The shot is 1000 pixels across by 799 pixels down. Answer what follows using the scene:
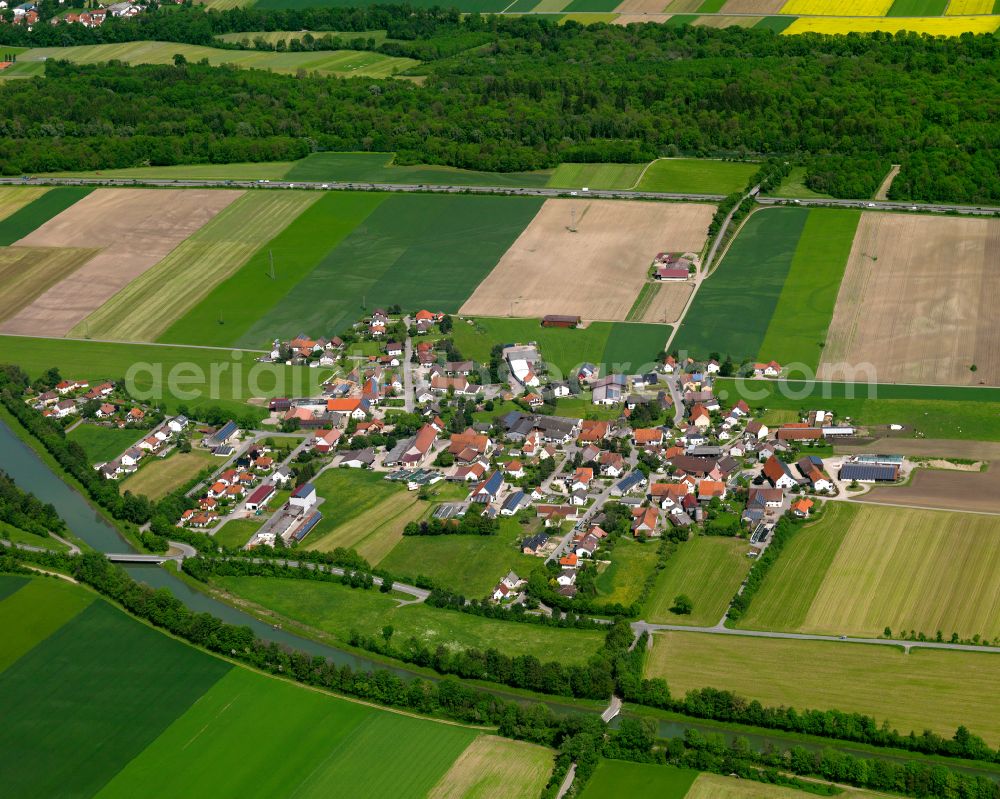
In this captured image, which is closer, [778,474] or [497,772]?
[497,772]

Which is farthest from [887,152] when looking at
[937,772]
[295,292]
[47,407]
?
[937,772]

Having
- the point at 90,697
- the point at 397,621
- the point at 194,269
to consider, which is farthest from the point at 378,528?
the point at 194,269

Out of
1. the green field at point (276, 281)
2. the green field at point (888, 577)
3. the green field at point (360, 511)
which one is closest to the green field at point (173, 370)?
the green field at point (276, 281)


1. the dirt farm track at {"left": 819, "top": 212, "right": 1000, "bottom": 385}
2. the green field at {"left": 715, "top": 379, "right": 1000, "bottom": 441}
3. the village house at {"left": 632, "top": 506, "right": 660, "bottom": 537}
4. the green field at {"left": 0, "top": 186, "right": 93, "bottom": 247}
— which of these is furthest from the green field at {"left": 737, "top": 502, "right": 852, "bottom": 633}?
the green field at {"left": 0, "top": 186, "right": 93, "bottom": 247}

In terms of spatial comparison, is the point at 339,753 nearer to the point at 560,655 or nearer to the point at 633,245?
the point at 560,655

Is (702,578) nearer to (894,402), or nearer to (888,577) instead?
(888,577)
